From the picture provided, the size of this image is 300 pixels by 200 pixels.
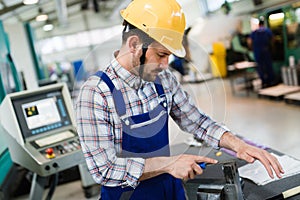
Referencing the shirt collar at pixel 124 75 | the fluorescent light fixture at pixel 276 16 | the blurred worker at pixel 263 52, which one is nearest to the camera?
the shirt collar at pixel 124 75

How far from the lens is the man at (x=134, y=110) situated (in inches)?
32.9

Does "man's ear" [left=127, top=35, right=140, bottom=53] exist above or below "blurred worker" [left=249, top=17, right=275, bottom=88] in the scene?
above

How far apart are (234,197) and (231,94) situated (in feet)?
20.2

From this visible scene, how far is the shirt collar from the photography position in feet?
2.99

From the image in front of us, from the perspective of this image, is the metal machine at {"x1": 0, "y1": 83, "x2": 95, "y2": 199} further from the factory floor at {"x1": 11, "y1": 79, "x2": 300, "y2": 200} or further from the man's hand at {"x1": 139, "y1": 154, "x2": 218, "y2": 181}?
the man's hand at {"x1": 139, "y1": 154, "x2": 218, "y2": 181}

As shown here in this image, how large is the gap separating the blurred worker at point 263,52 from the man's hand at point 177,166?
555cm

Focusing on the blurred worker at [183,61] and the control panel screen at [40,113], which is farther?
the control panel screen at [40,113]

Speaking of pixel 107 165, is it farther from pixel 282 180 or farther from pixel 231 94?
pixel 231 94

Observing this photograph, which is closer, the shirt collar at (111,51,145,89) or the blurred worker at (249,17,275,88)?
the shirt collar at (111,51,145,89)

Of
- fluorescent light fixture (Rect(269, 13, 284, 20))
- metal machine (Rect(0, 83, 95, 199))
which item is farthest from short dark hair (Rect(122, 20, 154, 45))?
fluorescent light fixture (Rect(269, 13, 284, 20))

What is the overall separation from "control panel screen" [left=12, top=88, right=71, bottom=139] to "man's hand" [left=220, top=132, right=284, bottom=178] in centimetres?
143

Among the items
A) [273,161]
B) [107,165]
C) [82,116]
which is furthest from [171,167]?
[273,161]

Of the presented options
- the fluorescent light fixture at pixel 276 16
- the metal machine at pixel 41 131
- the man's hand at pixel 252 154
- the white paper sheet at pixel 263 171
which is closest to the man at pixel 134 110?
the man's hand at pixel 252 154

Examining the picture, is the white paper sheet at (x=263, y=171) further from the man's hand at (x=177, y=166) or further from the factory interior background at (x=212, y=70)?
the man's hand at (x=177, y=166)
